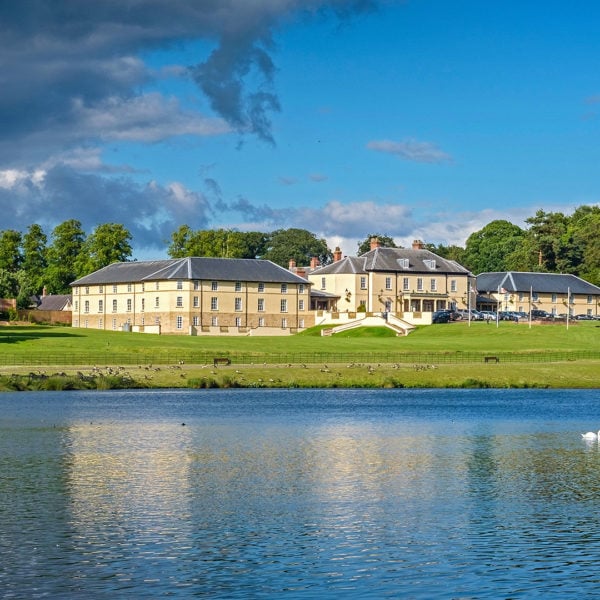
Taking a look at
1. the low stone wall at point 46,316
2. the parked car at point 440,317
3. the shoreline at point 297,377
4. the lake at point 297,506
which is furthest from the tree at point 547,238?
the lake at point 297,506

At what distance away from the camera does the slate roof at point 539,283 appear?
16600cm

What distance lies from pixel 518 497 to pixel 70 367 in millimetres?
54501

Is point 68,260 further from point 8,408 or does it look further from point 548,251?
point 8,408

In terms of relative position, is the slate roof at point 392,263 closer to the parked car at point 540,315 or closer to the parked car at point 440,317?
the parked car at point 540,315

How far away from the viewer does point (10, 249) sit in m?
187

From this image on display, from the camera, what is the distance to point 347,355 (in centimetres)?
9956

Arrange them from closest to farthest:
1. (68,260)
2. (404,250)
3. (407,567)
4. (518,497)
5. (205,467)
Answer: (407,567) → (518,497) → (205,467) → (404,250) → (68,260)

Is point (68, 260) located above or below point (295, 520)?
above

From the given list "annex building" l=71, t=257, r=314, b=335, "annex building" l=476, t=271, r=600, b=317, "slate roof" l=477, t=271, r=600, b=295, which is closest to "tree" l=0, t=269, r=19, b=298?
"annex building" l=71, t=257, r=314, b=335

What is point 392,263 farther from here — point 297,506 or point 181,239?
point 297,506

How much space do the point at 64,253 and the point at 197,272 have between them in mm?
46205

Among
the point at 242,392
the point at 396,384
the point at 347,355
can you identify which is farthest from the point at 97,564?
the point at 347,355

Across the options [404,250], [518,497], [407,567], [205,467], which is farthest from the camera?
[404,250]

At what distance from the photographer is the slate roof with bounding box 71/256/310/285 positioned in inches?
5737
